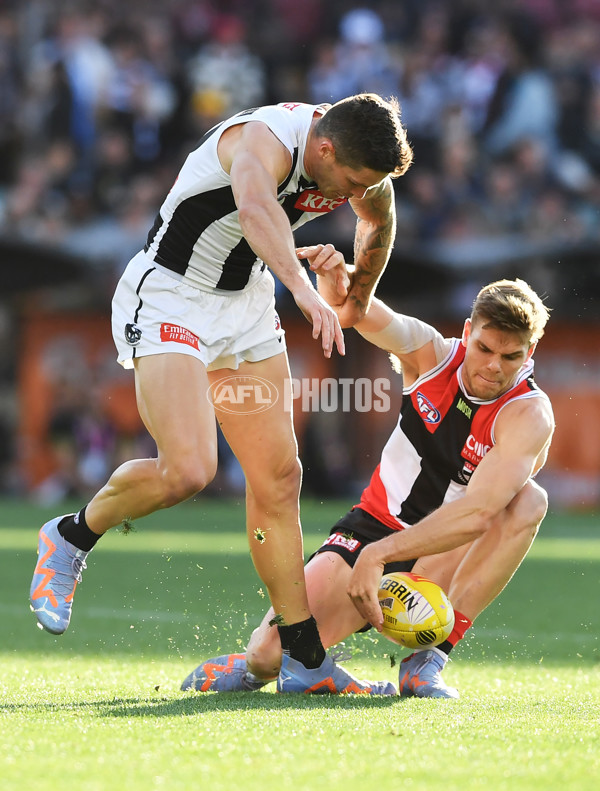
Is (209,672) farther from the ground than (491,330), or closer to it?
closer to it

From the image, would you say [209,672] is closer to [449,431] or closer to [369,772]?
[449,431]

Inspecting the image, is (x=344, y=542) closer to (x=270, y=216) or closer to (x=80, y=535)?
(x=80, y=535)

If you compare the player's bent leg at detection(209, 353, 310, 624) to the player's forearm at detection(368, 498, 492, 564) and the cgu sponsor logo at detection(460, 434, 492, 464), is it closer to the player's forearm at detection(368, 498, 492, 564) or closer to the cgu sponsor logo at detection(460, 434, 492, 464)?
the player's forearm at detection(368, 498, 492, 564)

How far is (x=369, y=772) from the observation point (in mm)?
3092

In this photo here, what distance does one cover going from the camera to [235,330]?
188 inches

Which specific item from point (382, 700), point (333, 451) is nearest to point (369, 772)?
point (382, 700)

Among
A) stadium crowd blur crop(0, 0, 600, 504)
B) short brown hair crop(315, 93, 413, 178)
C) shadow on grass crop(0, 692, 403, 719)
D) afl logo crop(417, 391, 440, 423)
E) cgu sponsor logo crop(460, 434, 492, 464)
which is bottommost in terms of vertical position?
shadow on grass crop(0, 692, 403, 719)

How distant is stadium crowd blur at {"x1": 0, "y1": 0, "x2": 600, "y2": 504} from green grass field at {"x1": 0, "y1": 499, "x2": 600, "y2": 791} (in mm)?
8910

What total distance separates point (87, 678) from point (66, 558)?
0.47 m

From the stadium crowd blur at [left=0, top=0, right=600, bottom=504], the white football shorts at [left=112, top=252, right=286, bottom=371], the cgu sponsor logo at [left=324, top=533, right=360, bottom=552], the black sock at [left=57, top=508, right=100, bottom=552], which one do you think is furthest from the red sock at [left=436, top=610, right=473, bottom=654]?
the stadium crowd blur at [left=0, top=0, right=600, bottom=504]

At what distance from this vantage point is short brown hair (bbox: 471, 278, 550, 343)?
4492 mm

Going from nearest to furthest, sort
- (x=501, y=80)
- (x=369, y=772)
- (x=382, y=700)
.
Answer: (x=369, y=772), (x=382, y=700), (x=501, y=80)

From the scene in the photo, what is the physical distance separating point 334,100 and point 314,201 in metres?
12.1

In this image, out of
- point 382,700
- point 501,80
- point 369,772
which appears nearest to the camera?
point 369,772
